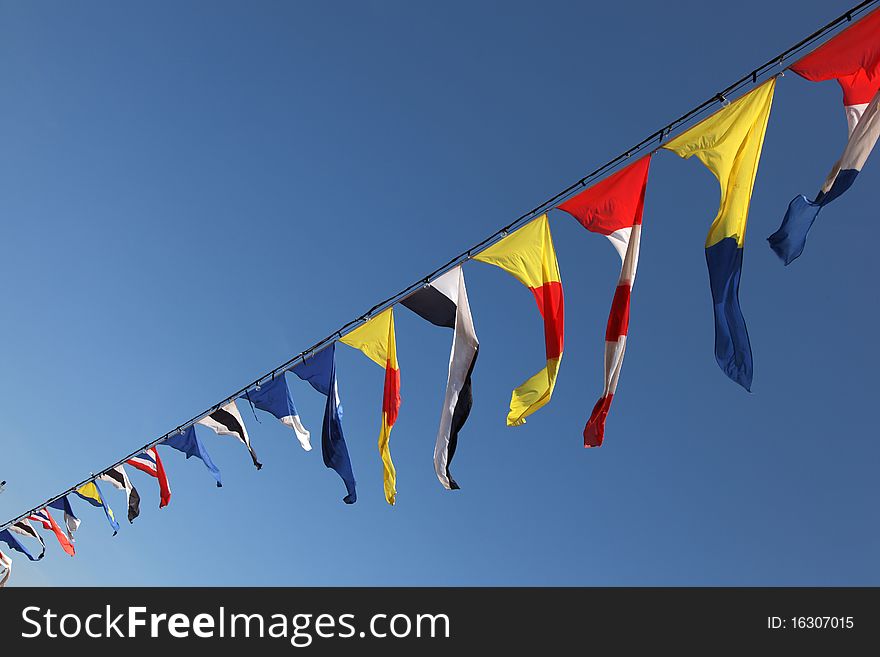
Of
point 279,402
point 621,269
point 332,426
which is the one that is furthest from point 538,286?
point 279,402

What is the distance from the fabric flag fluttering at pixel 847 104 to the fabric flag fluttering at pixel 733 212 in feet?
1.02

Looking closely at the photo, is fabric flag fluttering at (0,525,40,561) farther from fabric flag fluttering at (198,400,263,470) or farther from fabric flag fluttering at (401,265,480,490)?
fabric flag fluttering at (401,265,480,490)

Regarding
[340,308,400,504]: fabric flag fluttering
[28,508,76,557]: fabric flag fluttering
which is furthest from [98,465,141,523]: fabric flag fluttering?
[340,308,400,504]: fabric flag fluttering

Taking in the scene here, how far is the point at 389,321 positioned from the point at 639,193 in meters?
3.34

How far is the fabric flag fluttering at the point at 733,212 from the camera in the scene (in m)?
5.43

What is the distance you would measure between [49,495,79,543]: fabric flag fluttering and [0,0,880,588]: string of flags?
633 cm

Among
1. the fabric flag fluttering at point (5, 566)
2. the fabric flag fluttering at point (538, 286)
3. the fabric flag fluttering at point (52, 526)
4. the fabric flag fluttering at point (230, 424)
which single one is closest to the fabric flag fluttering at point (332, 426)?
the fabric flag fluttering at point (230, 424)

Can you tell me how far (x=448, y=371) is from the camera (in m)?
7.56

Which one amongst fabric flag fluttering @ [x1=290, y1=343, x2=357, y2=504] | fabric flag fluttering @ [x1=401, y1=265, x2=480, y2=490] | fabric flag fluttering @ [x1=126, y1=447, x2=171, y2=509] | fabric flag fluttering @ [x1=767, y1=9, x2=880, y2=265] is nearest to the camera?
fabric flag fluttering @ [x1=767, y1=9, x2=880, y2=265]

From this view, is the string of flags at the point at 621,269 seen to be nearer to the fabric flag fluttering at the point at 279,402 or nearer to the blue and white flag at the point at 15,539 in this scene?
the fabric flag fluttering at the point at 279,402

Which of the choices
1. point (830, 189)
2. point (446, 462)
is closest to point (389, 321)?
point (446, 462)

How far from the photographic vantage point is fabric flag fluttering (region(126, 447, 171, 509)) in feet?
40.5

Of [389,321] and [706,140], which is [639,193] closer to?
[706,140]

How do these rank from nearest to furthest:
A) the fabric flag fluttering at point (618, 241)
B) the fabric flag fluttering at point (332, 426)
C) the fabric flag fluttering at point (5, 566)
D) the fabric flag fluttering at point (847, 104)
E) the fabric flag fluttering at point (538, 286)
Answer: the fabric flag fluttering at point (847, 104), the fabric flag fluttering at point (618, 241), the fabric flag fluttering at point (538, 286), the fabric flag fluttering at point (332, 426), the fabric flag fluttering at point (5, 566)
